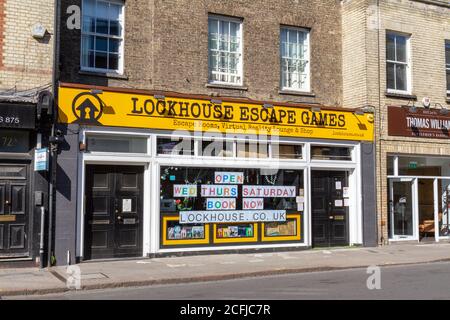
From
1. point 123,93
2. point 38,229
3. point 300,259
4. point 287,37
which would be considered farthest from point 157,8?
point 300,259

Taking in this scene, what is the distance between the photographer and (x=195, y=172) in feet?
49.2

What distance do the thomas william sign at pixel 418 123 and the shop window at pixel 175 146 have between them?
22.2 ft

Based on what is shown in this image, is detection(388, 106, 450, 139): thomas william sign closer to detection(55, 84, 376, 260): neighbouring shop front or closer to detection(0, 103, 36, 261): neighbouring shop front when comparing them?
detection(55, 84, 376, 260): neighbouring shop front

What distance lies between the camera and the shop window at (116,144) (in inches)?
538

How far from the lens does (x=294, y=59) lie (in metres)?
17.4

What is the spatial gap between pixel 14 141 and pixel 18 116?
72cm

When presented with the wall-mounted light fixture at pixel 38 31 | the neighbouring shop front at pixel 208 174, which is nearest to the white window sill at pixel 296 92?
the neighbouring shop front at pixel 208 174

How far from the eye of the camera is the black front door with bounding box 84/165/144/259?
1365 centimetres

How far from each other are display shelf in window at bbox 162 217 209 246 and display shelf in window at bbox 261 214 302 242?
1841mm

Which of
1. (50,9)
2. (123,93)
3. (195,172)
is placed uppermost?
(50,9)

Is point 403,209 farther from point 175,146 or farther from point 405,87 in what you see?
point 175,146

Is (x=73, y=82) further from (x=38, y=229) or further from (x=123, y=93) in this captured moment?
(x=38, y=229)
